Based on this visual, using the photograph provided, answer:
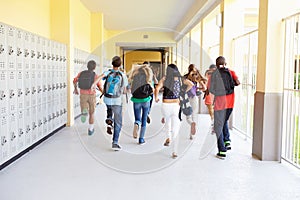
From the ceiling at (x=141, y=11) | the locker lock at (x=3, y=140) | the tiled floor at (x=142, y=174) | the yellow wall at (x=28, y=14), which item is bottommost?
the tiled floor at (x=142, y=174)

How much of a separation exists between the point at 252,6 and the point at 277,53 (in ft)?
19.2

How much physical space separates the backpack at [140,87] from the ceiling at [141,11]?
4164mm

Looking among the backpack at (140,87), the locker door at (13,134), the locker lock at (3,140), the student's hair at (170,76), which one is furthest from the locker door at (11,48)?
the student's hair at (170,76)

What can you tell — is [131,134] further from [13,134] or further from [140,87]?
[13,134]

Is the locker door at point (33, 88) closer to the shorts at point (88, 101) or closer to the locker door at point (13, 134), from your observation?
the locker door at point (13, 134)

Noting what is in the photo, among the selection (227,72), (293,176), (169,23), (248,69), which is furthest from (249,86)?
(169,23)

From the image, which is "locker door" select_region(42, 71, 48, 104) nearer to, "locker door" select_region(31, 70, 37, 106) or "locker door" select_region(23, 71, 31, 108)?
"locker door" select_region(31, 70, 37, 106)

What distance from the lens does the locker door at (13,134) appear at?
4.02 meters

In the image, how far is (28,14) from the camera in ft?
17.1

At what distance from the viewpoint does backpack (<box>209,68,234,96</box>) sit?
461 cm

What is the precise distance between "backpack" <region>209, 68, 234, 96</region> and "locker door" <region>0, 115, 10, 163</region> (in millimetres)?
2901

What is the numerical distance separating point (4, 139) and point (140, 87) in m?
2.28

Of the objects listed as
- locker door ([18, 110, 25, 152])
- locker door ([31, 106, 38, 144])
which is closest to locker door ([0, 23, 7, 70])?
locker door ([18, 110, 25, 152])

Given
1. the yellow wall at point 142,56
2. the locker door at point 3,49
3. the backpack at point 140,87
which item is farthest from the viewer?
the yellow wall at point 142,56
